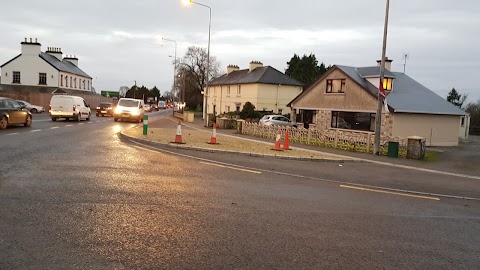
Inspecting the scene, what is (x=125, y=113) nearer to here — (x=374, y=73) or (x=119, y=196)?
(x=374, y=73)

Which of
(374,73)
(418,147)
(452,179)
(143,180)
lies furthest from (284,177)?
(374,73)

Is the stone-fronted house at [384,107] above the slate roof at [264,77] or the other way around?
the other way around

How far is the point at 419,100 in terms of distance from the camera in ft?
103

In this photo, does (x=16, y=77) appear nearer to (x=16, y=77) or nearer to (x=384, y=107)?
(x=16, y=77)

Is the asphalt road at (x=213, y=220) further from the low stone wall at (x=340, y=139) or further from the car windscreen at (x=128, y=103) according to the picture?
the car windscreen at (x=128, y=103)

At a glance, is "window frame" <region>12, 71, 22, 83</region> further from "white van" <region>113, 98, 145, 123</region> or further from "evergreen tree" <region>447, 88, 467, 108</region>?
"evergreen tree" <region>447, 88, 467, 108</region>

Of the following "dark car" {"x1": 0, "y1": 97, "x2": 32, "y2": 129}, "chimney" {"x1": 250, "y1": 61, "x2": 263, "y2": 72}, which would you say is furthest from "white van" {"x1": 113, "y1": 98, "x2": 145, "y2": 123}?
"chimney" {"x1": 250, "y1": 61, "x2": 263, "y2": 72}

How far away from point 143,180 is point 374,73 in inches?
1064

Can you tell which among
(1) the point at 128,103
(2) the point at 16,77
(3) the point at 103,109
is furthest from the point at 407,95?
(2) the point at 16,77

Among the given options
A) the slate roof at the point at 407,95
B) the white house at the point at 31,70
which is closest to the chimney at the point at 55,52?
the white house at the point at 31,70

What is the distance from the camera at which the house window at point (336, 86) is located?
3278 centimetres

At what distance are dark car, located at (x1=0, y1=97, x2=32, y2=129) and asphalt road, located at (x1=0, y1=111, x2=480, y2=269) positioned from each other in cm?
1032

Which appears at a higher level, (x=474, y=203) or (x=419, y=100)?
(x=419, y=100)

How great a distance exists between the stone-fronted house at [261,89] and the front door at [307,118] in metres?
14.5
